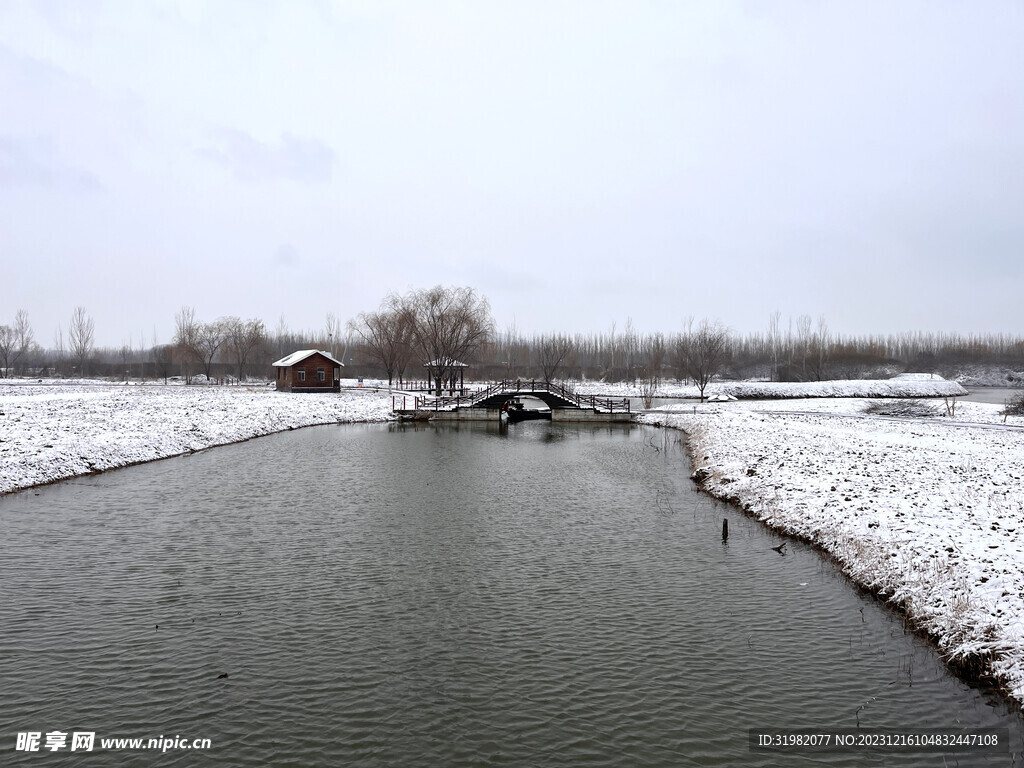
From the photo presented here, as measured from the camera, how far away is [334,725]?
7.66m

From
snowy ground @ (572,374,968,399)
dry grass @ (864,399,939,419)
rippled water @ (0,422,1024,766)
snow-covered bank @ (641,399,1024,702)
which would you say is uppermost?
snowy ground @ (572,374,968,399)

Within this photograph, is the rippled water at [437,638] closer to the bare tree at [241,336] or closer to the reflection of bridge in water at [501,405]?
the reflection of bridge in water at [501,405]

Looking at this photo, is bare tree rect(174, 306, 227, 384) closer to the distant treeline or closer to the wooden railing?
the distant treeline

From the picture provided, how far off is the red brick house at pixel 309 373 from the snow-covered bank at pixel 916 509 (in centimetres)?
4950

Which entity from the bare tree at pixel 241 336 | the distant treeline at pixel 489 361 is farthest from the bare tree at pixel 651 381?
the bare tree at pixel 241 336

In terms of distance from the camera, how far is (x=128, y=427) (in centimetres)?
3256

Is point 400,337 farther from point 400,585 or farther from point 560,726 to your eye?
point 560,726

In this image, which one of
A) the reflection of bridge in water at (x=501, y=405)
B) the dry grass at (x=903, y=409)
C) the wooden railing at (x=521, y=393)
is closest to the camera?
the dry grass at (x=903, y=409)

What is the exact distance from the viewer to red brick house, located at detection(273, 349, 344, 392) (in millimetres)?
70812

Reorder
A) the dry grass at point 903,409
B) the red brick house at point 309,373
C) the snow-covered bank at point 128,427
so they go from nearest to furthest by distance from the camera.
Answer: the snow-covered bank at point 128,427 → the dry grass at point 903,409 → the red brick house at point 309,373

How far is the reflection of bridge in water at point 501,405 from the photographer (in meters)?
52.0

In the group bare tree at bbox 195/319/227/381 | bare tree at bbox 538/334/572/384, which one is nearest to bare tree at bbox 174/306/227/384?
bare tree at bbox 195/319/227/381

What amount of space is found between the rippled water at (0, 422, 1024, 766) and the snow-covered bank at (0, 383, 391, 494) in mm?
4609

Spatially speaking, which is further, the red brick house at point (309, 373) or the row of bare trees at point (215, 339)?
the row of bare trees at point (215, 339)
